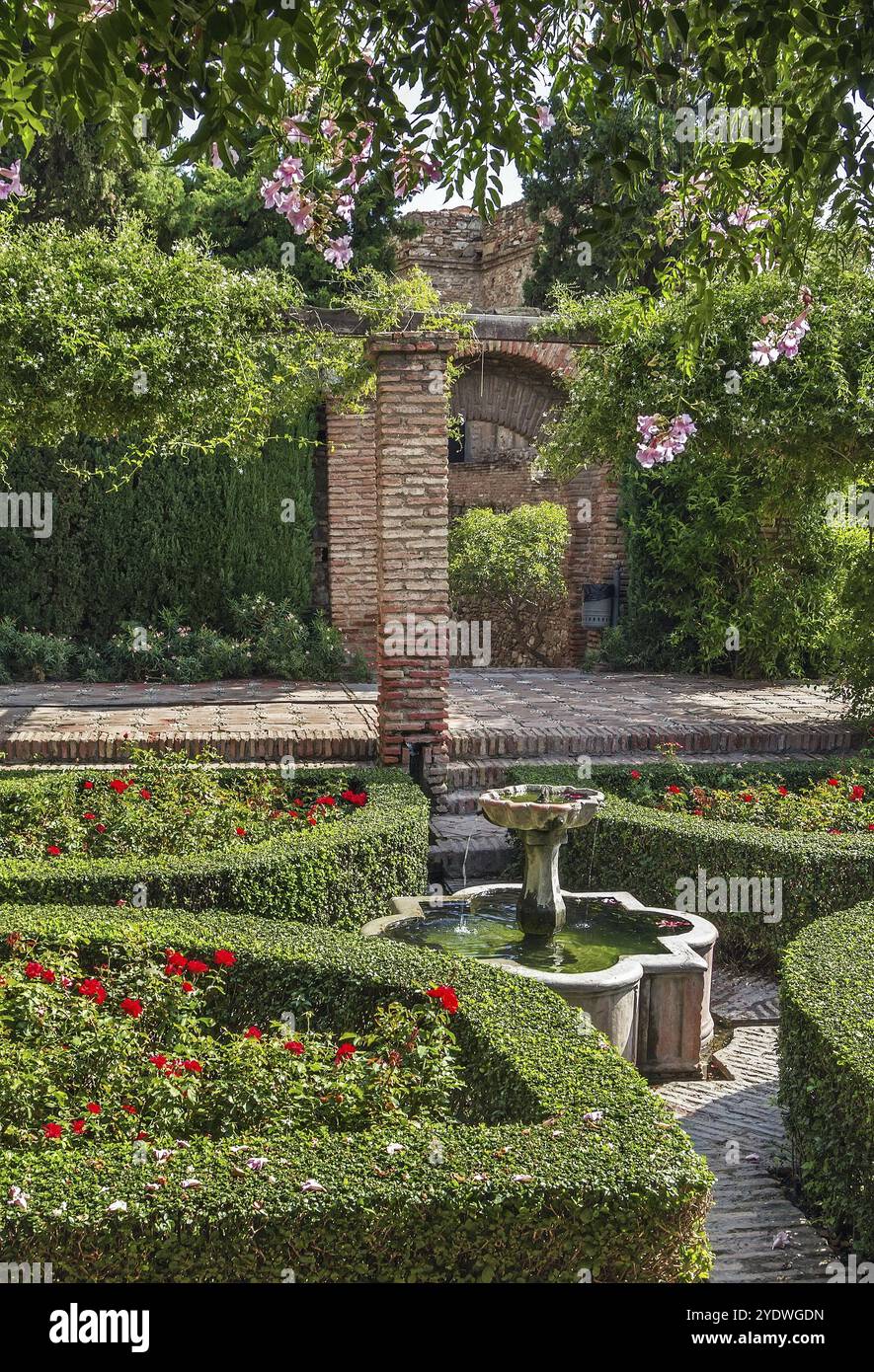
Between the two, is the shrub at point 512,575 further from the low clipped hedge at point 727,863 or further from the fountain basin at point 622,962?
the fountain basin at point 622,962

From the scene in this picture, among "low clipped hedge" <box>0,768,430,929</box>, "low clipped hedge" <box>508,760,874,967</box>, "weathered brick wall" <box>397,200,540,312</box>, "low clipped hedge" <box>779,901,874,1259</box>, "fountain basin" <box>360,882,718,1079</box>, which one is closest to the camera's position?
"low clipped hedge" <box>779,901,874,1259</box>

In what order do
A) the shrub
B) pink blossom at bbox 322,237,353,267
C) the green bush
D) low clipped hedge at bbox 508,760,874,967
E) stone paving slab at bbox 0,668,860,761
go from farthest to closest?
the shrub < the green bush < stone paving slab at bbox 0,668,860,761 < pink blossom at bbox 322,237,353,267 < low clipped hedge at bbox 508,760,874,967

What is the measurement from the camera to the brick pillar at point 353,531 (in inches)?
530

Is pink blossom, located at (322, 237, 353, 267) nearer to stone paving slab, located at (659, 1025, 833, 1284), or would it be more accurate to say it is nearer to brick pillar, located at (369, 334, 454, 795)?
brick pillar, located at (369, 334, 454, 795)

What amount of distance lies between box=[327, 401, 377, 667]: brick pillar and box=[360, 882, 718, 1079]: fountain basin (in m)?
7.99

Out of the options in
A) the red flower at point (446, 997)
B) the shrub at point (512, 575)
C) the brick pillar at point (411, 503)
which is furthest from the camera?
the shrub at point (512, 575)

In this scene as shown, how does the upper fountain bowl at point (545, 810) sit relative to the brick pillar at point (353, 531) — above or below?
below

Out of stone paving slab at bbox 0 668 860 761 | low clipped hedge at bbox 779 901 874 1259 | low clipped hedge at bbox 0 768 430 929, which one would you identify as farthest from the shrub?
low clipped hedge at bbox 779 901 874 1259

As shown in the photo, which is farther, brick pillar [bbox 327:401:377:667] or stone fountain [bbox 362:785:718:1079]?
brick pillar [bbox 327:401:377:667]

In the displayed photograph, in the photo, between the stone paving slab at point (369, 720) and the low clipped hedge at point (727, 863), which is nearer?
the low clipped hedge at point (727, 863)

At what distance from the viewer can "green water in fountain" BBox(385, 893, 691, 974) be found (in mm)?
5051

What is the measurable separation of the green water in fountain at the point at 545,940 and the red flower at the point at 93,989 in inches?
57.4

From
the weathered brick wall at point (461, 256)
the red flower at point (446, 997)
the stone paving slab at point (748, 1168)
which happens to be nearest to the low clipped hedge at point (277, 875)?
the red flower at point (446, 997)

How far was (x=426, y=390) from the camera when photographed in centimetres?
781
